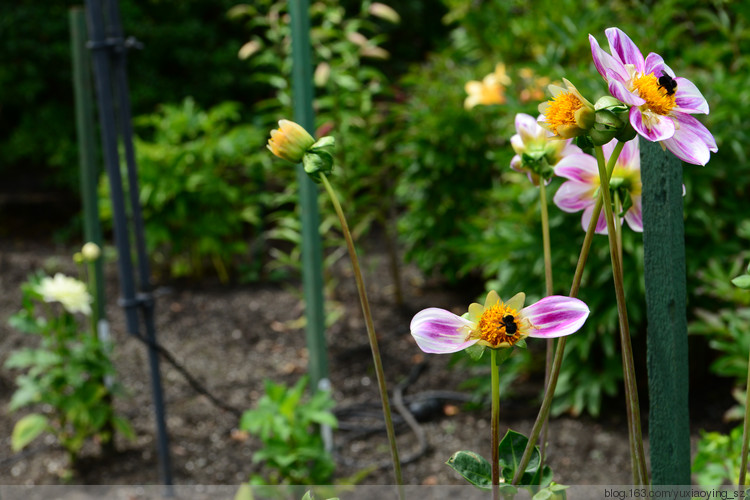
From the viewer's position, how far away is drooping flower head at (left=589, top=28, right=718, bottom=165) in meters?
0.41

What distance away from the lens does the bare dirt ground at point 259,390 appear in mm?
2188

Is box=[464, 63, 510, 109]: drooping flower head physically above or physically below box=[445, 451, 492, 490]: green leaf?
above

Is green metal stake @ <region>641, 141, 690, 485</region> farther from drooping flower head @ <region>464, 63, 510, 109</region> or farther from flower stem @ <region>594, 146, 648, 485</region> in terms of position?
drooping flower head @ <region>464, 63, 510, 109</region>

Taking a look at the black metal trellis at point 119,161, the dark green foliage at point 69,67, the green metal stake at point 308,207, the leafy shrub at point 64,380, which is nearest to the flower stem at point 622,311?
the green metal stake at point 308,207

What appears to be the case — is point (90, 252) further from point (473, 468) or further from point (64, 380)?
point (473, 468)

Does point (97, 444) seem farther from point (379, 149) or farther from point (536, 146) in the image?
point (536, 146)

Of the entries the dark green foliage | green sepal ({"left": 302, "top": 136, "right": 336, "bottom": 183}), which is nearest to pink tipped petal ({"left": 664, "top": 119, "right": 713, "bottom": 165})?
green sepal ({"left": 302, "top": 136, "right": 336, "bottom": 183})

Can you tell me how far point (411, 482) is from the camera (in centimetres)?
217

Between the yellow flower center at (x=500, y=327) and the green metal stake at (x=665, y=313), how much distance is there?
0.41 ft

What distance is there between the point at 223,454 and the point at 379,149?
1557mm

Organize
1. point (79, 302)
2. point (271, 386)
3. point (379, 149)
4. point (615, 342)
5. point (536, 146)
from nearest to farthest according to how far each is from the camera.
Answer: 1. point (536, 146)
2. point (271, 386)
3. point (79, 302)
4. point (615, 342)
5. point (379, 149)

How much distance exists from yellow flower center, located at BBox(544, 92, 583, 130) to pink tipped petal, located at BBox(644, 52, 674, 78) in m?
0.07

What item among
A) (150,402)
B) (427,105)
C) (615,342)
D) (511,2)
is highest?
(511,2)

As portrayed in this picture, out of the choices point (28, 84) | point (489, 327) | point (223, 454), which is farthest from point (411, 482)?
point (28, 84)
